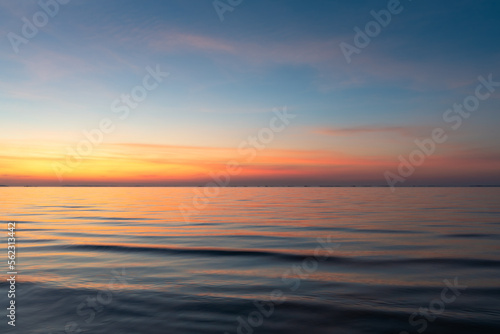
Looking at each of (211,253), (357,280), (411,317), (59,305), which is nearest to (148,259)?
(211,253)

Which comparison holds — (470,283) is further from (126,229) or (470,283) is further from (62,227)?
(62,227)

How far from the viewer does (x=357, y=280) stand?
33.9 ft

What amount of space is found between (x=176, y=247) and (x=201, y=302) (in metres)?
7.74

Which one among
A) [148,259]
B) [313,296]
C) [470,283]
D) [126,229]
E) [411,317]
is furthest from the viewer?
[126,229]

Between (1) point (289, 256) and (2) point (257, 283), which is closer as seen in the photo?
(2) point (257, 283)

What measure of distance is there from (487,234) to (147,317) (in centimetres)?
1812

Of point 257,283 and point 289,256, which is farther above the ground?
point 289,256

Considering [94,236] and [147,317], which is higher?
[94,236]

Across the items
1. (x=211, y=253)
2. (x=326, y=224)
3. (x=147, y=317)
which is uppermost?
(x=326, y=224)

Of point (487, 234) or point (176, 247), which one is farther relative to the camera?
point (487, 234)

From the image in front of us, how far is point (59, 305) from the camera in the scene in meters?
8.16

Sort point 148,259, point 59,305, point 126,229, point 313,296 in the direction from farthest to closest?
point 126,229 → point 148,259 → point 313,296 → point 59,305

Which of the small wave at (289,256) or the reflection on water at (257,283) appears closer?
the reflection on water at (257,283)

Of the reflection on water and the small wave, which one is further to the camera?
the small wave
